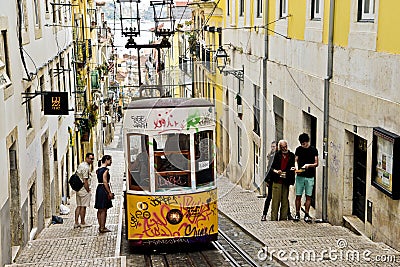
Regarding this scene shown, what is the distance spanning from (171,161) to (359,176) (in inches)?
138

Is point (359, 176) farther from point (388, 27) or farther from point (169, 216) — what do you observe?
point (169, 216)

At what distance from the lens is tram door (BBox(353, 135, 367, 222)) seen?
453 inches

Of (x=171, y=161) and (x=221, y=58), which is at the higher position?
(x=221, y=58)

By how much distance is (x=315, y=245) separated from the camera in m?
9.95

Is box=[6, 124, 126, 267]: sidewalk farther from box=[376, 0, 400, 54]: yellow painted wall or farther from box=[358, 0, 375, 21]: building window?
box=[358, 0, 375, 21]: building window

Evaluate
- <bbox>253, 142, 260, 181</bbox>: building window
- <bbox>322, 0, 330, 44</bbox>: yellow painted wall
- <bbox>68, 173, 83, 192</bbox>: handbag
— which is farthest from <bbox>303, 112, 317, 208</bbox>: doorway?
<bbox>253, 142, 260, 181</bbox>: building window

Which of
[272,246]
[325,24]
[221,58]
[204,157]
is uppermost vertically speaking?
[325,24]

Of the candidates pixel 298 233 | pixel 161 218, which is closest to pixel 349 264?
pixel 298 233

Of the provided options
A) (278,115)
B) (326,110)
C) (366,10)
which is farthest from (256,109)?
(366,10)

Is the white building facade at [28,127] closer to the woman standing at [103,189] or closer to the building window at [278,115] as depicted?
the woman standing at [103,189]

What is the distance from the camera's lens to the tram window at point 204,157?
10.6 m

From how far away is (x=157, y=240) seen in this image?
35.0 feet

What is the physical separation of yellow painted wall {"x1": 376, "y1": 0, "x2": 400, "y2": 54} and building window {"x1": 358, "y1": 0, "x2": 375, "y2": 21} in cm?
51

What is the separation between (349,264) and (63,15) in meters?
17.9
